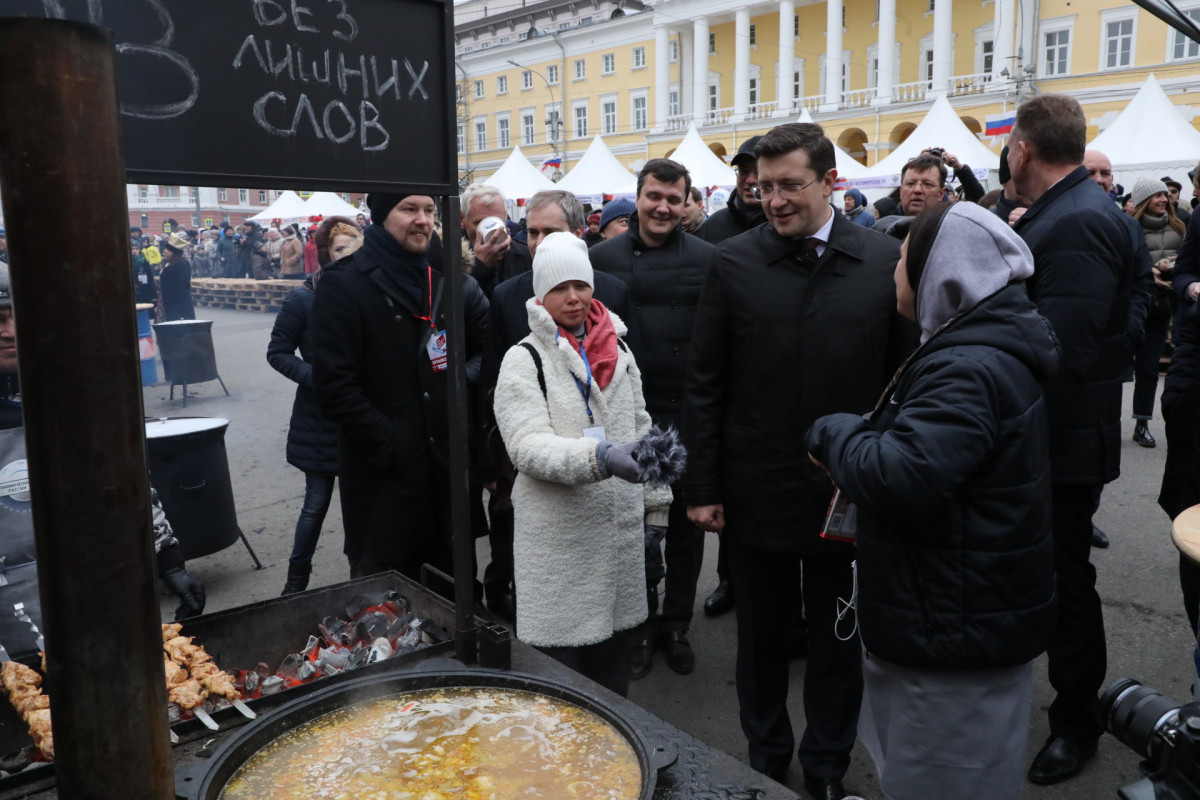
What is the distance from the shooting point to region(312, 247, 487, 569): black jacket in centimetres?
335

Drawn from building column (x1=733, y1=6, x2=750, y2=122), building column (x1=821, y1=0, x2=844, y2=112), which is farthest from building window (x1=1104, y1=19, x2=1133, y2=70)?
building column (x1=733, y1=6, x2=750, y2=122)

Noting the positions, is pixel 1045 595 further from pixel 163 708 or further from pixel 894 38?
pixel 894 38

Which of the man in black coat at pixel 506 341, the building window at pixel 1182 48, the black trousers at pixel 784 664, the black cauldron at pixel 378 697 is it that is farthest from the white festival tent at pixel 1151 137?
the building window at pixel 1182 48

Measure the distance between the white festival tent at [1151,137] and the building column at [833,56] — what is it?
33.4 metres

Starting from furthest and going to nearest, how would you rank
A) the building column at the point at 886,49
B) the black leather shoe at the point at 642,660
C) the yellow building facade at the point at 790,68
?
the building column at the point at 886,49
the yellow building facade at the point at 790,68
the black leather shoe at the point at 642,660

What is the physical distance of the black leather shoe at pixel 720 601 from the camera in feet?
15.2

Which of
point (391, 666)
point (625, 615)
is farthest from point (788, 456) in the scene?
point (391, 666)

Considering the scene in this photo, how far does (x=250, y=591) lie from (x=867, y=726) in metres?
3.81

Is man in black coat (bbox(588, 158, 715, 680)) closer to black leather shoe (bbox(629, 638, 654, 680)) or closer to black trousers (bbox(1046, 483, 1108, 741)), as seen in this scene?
black leather shoe (bbox(629, 638, 654, 680))

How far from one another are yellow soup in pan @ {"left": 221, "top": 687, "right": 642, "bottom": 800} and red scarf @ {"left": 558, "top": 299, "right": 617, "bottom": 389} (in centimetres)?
126

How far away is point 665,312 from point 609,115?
5839cm

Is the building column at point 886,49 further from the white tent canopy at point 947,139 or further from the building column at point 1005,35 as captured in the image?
the white tent canopy at point 947,139

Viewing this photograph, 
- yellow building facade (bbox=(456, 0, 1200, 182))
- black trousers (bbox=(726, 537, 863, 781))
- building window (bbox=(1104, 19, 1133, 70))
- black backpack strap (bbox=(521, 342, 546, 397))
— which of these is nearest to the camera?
black backpack strap (bbox=(521, 342, 546, 397))

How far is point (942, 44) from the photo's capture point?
41656 millimetres
